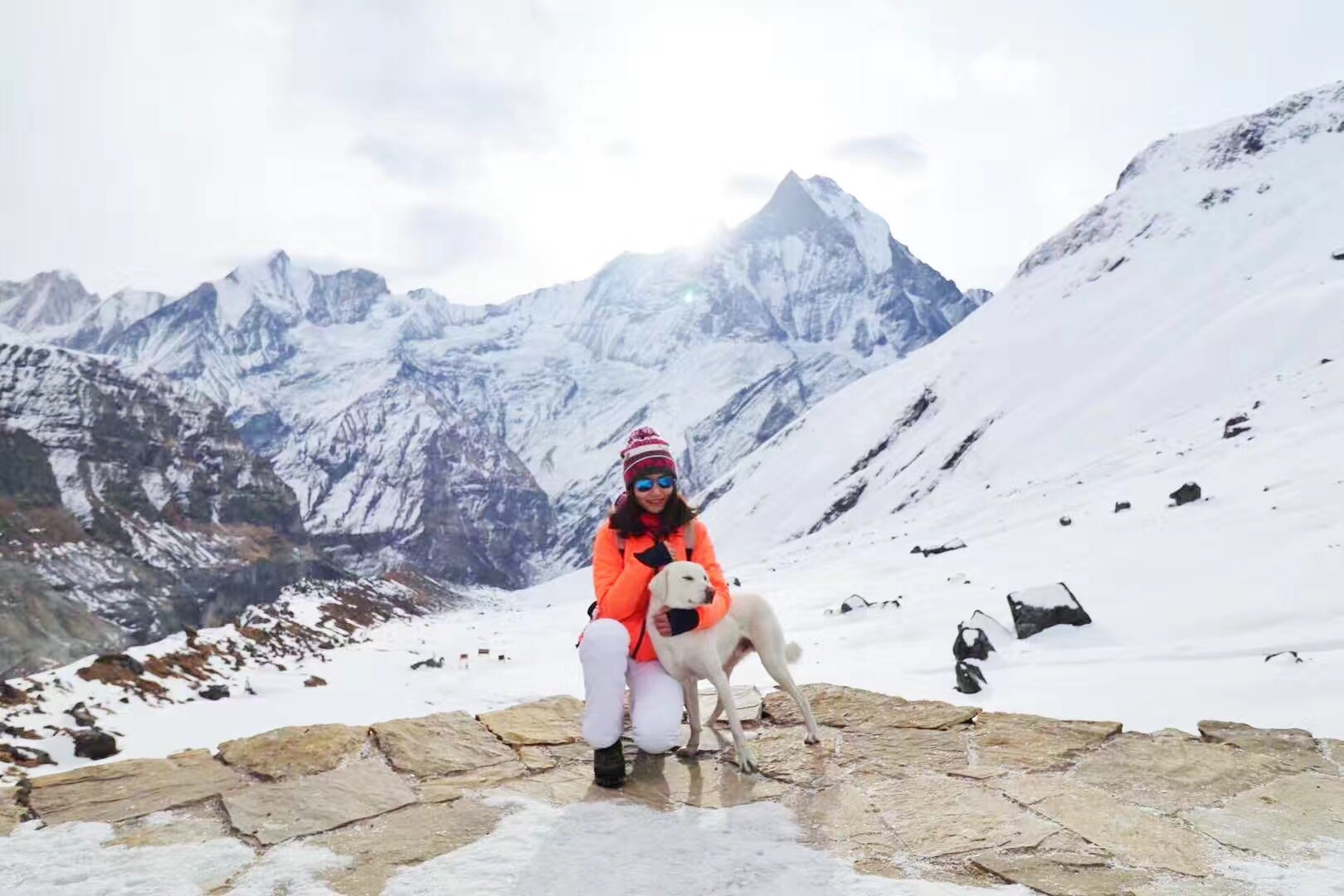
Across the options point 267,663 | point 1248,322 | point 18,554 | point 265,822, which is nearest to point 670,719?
point 265,822

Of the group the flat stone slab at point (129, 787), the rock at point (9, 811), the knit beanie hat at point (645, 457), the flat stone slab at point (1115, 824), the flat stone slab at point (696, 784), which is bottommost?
the flat stone slab at point (1115, 824)

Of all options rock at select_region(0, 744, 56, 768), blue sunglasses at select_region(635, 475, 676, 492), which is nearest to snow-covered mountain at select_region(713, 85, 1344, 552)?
blue sunglasses at select_region(635, 475, 676, 492)

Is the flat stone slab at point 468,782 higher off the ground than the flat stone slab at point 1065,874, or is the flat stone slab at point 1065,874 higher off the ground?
the flat stone slab at point 468,782

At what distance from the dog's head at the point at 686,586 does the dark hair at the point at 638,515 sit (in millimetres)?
630

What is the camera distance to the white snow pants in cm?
494

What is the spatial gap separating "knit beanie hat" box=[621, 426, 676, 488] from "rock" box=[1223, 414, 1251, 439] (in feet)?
76.8

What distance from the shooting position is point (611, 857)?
3.71m

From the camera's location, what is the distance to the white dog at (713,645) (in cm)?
487

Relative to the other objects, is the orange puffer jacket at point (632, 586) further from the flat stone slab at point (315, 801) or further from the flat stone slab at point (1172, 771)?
the flat stone slab at point (1172, 771)

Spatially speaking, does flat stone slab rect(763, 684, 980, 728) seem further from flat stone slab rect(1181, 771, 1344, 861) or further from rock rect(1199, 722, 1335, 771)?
flat stone slab rect(1181, 771, 1344, 861)

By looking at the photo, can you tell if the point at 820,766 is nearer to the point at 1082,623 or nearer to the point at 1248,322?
the point at 1082,623

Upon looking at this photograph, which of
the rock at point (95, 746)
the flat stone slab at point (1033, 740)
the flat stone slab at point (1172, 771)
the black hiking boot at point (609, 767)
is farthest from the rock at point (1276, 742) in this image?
the rock at point (95, 746)

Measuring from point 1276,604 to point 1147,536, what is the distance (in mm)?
5519

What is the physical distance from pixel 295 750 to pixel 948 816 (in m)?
4.44
